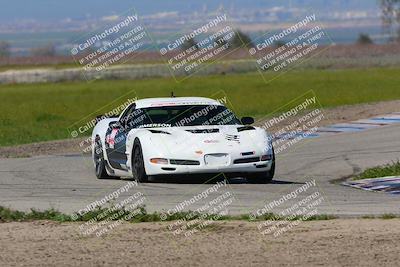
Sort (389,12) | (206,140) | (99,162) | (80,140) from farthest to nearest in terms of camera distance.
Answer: (389,12), (80,140), (99,162), (206,140)

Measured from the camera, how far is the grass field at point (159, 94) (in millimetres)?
40281

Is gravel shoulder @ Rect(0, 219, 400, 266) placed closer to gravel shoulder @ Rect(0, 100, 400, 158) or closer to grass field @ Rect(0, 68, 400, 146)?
gravel shoulder @ Rect(0, 100, 400, 158)

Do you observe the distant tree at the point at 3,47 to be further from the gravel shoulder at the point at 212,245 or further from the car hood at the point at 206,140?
the gravel shoulder at the point at 212,245

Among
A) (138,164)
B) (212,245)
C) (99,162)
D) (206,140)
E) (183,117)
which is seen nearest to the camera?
(212,245)

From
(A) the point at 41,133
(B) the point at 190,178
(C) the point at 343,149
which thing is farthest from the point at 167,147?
(A) the point at 41,133

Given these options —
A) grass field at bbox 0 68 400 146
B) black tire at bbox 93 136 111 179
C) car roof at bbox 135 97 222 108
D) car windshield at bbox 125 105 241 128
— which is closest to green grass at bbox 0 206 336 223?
car windshield at bbox 125 105 241 128

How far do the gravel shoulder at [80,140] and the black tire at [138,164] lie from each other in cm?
667

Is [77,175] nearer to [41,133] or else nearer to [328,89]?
[41,133]

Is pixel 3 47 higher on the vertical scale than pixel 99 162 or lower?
higher

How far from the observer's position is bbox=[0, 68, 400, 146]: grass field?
40.3 m

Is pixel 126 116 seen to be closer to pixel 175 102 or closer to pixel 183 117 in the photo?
pixel 175 102

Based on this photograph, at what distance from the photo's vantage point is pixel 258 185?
59.7 ft

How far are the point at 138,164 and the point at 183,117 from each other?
1063mm

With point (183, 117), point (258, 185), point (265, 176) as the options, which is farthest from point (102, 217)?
point (183, 117)
